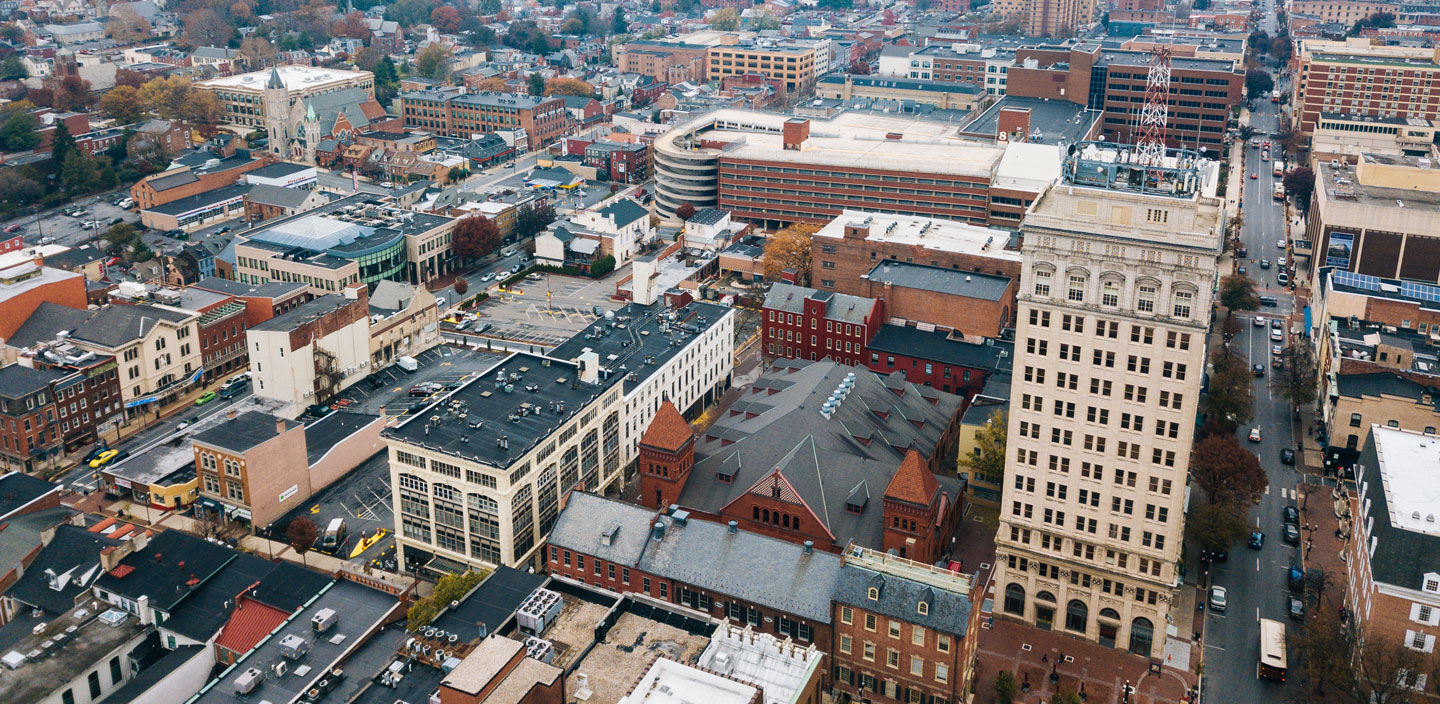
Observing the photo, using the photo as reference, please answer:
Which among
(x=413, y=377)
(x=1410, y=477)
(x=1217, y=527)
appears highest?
(x=1410, y=477)

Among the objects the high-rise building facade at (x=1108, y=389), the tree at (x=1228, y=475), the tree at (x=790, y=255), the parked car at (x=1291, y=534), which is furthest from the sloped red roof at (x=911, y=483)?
the tree at (x=790, y=255)

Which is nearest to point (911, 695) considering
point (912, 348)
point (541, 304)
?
point (912, 348)

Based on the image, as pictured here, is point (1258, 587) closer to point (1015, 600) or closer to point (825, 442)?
point (1015, 600)

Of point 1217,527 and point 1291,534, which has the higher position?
point 1217,527

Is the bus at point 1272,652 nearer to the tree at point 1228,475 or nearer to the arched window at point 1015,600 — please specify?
the tree at point 1228,475

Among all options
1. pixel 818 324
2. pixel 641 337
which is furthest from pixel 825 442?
pixel 818 324

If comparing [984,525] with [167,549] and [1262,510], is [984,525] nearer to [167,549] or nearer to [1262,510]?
[1262,510]
